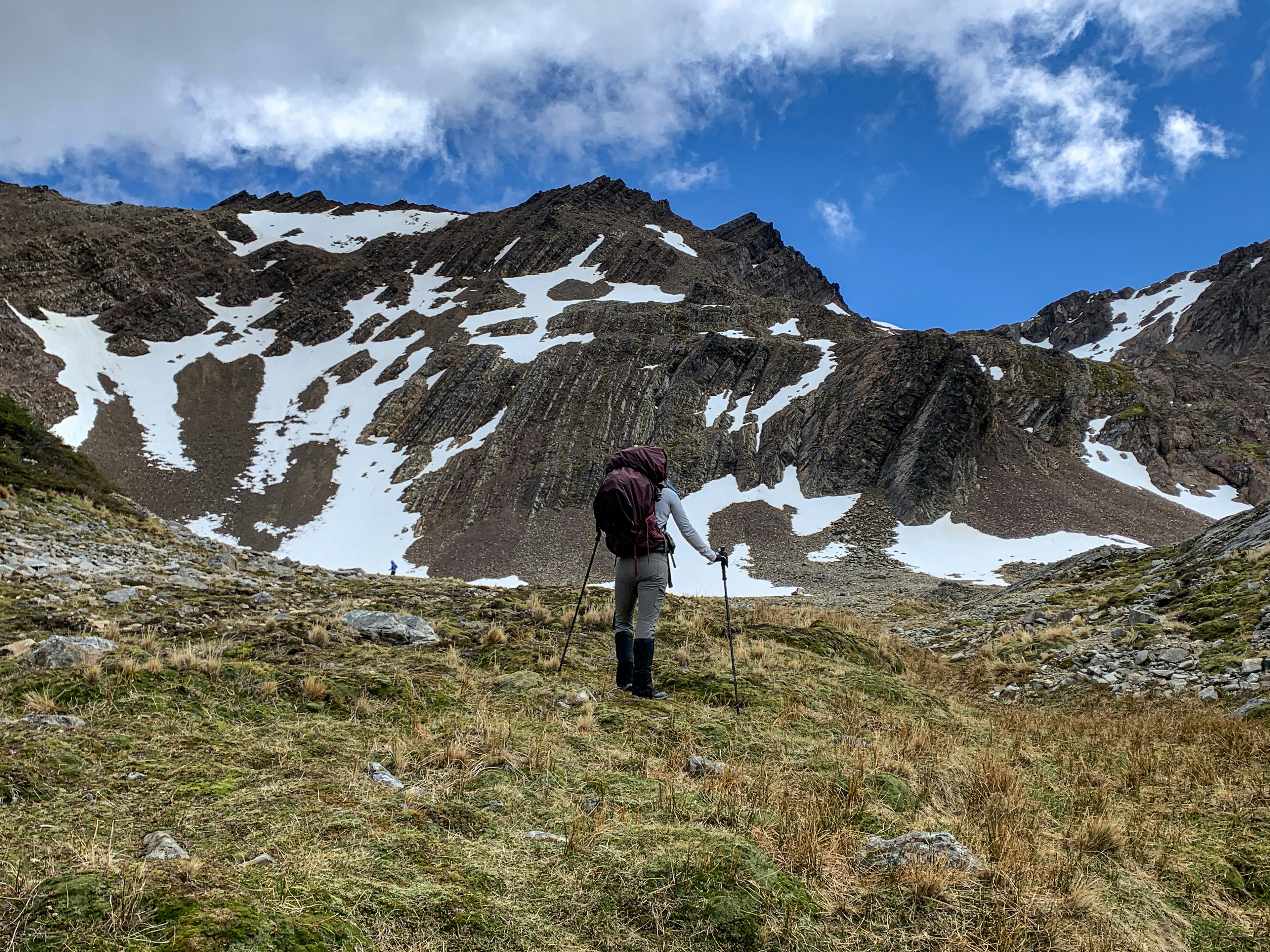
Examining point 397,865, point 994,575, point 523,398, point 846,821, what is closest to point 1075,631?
point 846,821

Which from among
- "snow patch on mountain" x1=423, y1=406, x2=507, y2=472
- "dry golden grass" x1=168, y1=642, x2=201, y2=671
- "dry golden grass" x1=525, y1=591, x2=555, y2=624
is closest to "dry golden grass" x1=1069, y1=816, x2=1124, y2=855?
"dry golden grass" x1=168, y1=642, x2=201, y2=671

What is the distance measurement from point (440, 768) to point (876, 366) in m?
65.0

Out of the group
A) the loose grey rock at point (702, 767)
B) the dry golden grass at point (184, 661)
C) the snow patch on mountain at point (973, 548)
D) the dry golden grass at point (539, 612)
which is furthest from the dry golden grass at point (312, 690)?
the snow patch on mountain at point (973, 548)

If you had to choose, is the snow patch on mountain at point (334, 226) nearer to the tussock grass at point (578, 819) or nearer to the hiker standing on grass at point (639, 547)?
the hiker standing on grass at point (639, 547)

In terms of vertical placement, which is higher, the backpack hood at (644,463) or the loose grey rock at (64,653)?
the backpack hood at (644,463)

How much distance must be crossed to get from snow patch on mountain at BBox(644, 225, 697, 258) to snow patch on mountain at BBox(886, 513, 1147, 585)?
74.5 m

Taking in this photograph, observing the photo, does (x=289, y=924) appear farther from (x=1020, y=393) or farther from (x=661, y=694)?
(x=1020, y=393)

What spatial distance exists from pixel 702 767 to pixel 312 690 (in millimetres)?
3366

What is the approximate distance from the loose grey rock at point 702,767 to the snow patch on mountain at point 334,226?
132m

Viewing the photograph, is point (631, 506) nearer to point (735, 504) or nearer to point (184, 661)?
point (184, 661)

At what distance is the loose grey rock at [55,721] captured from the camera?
13.4ft

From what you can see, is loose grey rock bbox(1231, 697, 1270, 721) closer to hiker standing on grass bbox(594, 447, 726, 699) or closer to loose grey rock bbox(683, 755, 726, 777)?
hiker standing on grass bbox(594, 447, 726, 699)

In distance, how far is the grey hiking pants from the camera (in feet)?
23.7

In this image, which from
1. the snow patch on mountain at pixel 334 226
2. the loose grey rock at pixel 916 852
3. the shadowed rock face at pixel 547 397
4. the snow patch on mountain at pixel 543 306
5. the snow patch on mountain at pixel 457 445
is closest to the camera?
the loose grey rock at pixel 916 852
